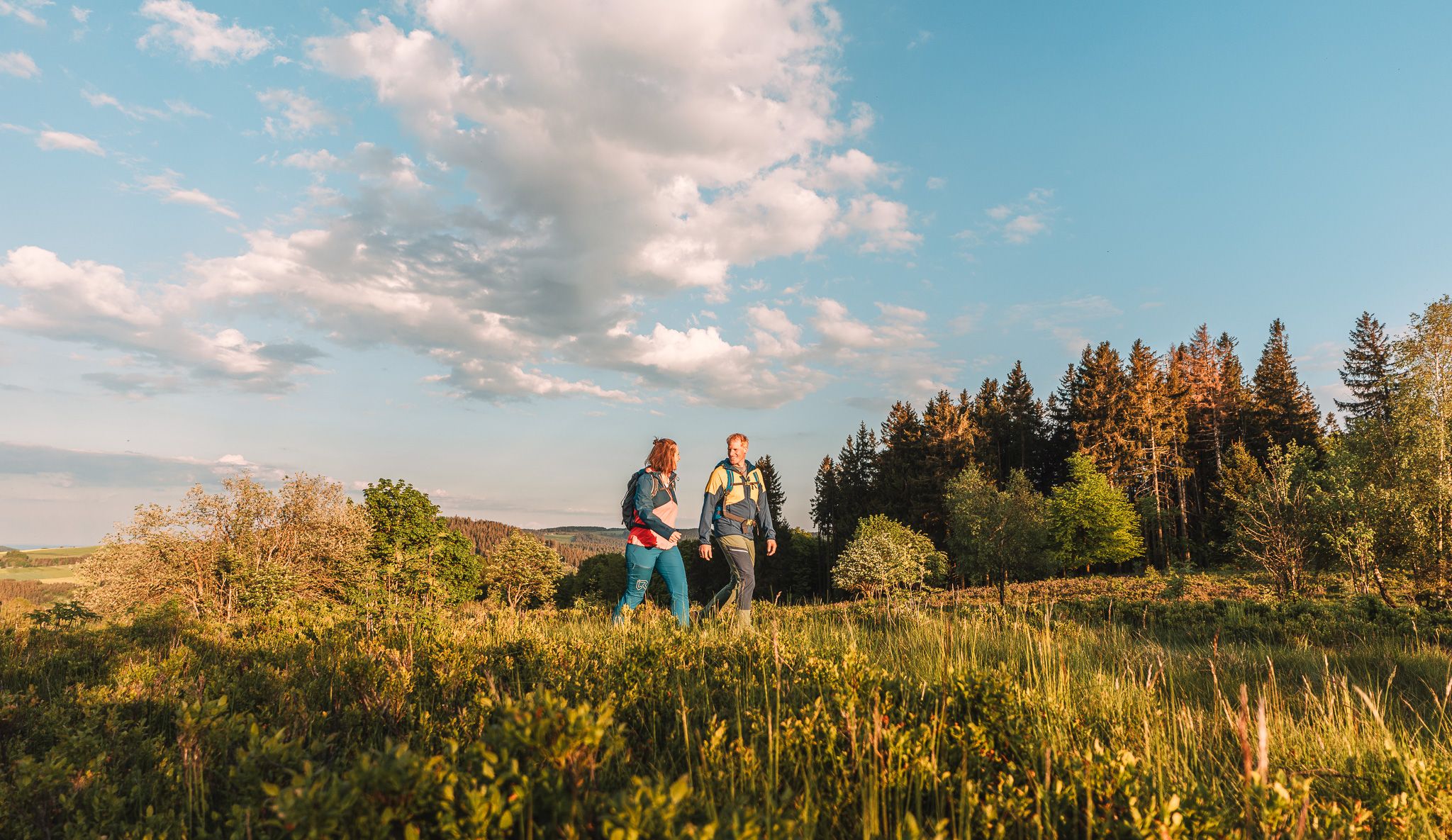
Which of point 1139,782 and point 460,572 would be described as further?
point 460,572

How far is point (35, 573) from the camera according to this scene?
71500mm

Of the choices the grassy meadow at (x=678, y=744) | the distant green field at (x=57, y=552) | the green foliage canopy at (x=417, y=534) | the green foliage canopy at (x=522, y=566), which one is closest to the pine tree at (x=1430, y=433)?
the grassy meadow at (x=678, y=744)

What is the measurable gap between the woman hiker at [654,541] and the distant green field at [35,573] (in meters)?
85.3

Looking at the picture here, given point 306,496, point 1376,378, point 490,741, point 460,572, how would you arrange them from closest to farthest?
point 490,741 < point 306,496 < point 460,572 < point 1376,378

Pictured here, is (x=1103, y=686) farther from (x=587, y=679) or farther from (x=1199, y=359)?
(x=1199, y=359)

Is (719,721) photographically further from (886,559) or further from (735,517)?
(886,559)

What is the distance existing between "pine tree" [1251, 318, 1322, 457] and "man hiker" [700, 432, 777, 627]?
184ft

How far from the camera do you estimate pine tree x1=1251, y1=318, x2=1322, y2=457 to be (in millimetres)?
48969

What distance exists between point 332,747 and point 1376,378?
225 ft

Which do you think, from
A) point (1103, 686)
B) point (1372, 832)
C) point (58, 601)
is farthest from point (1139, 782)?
point (58, 601)

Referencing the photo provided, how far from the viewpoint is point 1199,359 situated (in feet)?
185

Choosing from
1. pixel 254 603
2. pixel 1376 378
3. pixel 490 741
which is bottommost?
pixel 254 603

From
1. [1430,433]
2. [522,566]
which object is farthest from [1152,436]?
[522,566]

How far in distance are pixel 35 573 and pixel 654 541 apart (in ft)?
328
